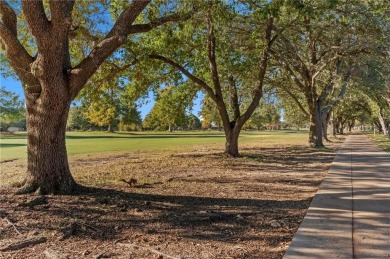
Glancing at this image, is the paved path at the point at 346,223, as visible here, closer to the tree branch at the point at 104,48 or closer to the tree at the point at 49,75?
the tree at the point at 49,75

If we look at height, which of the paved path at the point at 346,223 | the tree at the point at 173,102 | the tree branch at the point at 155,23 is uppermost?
the tree branch at the point at 155,23

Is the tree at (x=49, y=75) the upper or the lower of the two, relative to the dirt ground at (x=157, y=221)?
upper

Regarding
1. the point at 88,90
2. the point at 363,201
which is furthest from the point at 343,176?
the point at 88,90

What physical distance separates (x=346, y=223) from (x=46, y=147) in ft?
17.0

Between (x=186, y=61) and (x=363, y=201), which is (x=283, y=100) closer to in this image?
(x=186, y=61)

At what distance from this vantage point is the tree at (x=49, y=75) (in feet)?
21.5

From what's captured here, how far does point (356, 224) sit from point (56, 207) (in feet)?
14.8

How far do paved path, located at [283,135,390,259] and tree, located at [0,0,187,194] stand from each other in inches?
173

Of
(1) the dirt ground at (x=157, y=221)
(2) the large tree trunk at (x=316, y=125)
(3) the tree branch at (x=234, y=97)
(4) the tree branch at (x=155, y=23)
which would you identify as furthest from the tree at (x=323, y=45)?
(1) the dirt ground at (x=157, y=221)

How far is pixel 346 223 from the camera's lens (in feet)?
17.6

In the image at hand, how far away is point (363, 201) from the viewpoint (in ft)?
22.7

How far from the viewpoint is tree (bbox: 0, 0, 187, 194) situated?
655 cm

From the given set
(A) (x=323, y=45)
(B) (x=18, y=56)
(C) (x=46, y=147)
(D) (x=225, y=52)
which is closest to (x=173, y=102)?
(D) (x=225, y=52)

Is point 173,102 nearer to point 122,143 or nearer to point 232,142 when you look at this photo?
point 232,142
